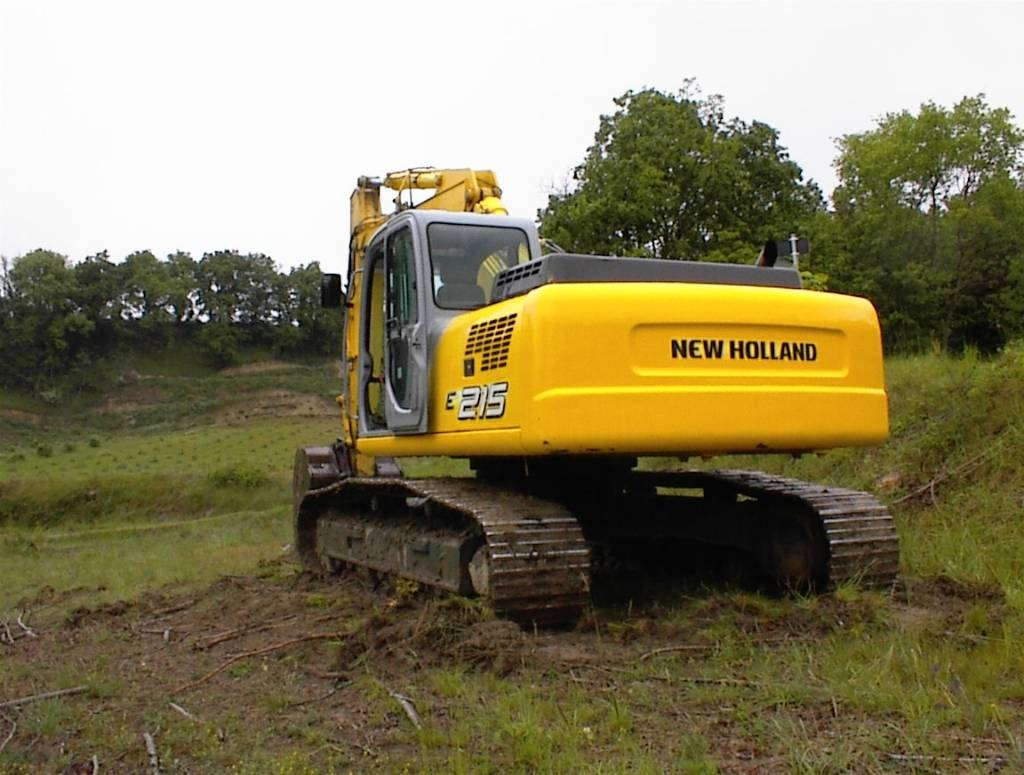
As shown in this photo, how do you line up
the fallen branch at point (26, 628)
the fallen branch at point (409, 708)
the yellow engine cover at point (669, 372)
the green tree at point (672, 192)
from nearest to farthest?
the fallen branch at point (409, 708) < the yellow engine cover at point (669, 372) < the fallen branch at point (26, 628) < the green tree at point (672, 192)

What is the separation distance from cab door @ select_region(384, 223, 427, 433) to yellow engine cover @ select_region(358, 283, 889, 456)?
61 centimetres

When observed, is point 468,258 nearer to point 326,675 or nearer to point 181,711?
point 326,675

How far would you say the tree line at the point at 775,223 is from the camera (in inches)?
790

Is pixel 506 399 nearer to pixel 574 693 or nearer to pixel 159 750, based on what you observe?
pixel 574 693

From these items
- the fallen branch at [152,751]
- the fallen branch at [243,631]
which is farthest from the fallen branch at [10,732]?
the fallen branch at [243,631]

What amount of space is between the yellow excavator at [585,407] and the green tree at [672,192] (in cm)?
1217

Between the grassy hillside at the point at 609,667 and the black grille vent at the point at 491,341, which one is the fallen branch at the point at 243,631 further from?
the black grille vent at the point at 491,341

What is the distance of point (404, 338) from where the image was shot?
733cm

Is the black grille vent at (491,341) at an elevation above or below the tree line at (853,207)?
below

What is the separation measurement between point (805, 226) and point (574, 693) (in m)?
18.8

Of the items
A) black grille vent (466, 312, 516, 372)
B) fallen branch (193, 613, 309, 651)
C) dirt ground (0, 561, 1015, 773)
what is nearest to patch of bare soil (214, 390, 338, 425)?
fallen branch (193, 613, 309, 651)

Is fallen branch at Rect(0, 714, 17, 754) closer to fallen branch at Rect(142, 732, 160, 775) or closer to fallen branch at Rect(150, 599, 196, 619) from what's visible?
fallen branch at Rect(142, 732, 160, 775)

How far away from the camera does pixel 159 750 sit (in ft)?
14.1

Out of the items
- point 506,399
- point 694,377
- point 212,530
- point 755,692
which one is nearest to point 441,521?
point 506,399
